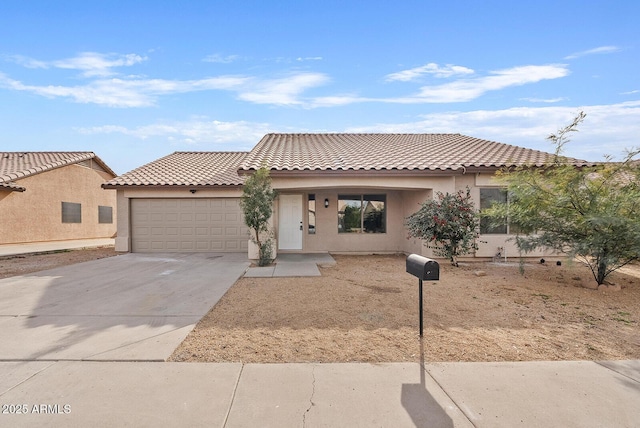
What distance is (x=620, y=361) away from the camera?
3.75 m

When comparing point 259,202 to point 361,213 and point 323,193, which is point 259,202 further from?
point 361,213

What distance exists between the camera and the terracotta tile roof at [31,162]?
1580cm

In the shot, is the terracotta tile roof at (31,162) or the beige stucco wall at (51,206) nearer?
the terracotta tile roof at (31,162)

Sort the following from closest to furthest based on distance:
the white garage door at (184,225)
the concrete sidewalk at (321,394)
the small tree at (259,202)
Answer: the concrete sidewalk at (321,394), the small tree at (259,202), the white garage door at (184,225)

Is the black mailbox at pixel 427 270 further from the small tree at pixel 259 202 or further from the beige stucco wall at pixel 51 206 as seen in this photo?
the beige stucco wall at pixel 51 206

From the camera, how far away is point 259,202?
9.66 meters

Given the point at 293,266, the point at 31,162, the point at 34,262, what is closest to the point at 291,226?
the point at 293,266

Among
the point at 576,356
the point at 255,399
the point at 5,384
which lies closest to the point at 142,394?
the point at 255,399

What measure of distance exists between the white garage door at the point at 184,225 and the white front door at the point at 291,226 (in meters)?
2.05

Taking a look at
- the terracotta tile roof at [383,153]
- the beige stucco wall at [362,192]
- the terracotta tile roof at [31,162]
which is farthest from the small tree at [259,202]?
the terracotta tile roof at [31,162]

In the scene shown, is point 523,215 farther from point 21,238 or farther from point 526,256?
point 21,238

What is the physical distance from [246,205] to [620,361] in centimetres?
848

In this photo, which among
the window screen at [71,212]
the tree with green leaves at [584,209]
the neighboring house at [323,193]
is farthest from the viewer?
the window screen at [71,212]

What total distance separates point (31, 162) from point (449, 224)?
22.7 metres
